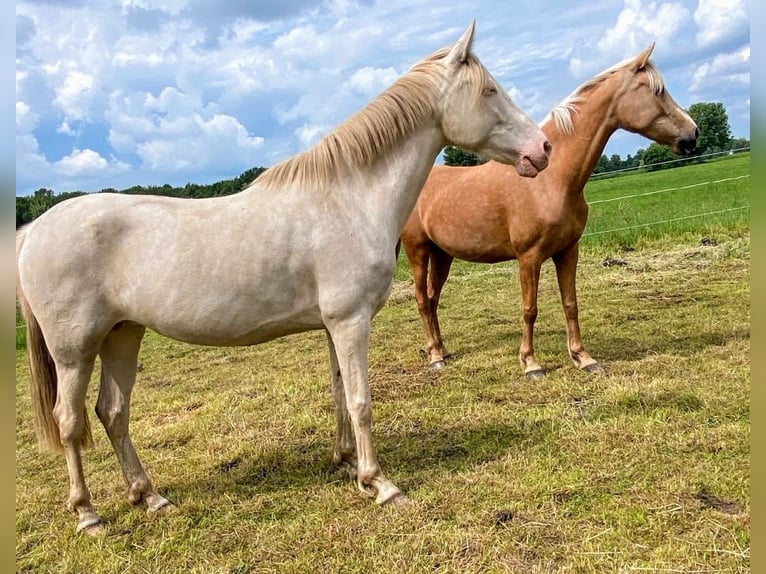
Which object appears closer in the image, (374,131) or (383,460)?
(374,131)

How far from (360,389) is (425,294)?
9.91 feet

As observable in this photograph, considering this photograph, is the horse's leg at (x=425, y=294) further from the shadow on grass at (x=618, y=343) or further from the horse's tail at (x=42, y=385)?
the horse's tail at (x=42, y=385)

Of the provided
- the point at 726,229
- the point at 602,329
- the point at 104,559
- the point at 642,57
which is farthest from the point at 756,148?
the point at 726,229

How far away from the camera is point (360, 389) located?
2.98 meters

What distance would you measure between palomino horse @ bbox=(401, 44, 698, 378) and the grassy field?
87cm

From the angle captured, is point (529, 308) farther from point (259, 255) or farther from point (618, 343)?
point (259, 255)

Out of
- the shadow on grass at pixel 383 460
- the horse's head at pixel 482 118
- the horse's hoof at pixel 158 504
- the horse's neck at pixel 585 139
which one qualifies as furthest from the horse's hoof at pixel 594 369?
the horse's hoof at pixel 158 504

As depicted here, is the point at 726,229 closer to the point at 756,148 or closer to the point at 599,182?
the point at 756,148

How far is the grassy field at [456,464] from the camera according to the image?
8.25 ft

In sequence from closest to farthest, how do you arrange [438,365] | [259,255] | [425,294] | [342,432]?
[259,255]
[342,432]
[438,365]
[425,294]

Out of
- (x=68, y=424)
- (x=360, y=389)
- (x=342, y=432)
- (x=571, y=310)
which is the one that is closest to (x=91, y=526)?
(x=68, y=424)

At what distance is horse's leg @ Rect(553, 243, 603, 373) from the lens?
4934mm

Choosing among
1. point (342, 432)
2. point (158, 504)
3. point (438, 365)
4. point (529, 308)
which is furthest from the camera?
point (438, 365)

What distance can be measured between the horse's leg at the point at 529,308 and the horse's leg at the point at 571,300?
0.81ft
